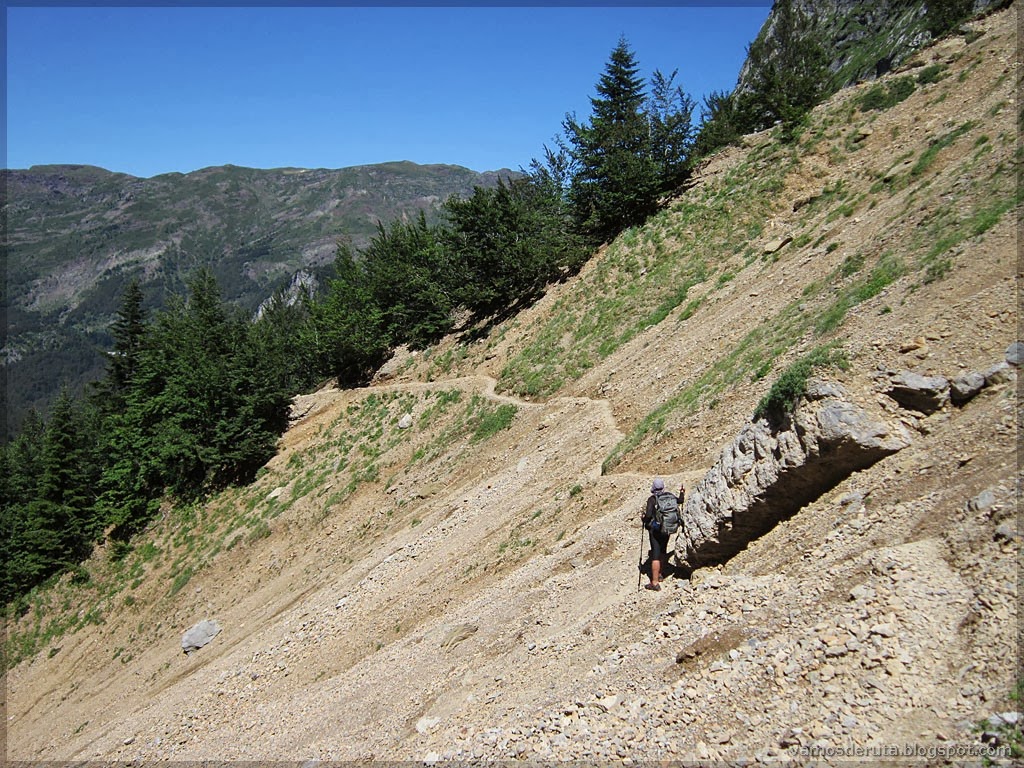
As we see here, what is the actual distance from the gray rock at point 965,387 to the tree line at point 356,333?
26847mm

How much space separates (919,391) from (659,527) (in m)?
4.56

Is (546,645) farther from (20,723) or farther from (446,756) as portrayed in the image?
(20,723)

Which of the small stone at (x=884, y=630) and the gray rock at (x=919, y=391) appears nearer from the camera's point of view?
the small stone at (x=884, y=630)

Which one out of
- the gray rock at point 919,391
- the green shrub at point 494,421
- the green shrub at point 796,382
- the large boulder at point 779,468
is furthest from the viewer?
the green shrub at point 494,421

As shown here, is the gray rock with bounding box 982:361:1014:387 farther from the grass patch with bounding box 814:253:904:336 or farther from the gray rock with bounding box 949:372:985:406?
the grass patch with bounding box 814:253:904:336

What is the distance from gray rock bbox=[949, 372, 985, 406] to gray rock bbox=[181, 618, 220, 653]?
23.2m

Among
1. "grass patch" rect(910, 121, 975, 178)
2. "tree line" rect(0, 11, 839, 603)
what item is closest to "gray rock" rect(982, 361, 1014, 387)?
"grass patch" rect(910, 121, 975, 178)

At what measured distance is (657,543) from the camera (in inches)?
434

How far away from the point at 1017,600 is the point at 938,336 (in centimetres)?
509

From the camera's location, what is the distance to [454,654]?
12195mm

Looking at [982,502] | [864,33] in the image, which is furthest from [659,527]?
[864,33]

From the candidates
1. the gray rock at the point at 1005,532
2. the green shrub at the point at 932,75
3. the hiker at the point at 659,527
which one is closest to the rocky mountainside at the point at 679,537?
the gray rock at the point at 1005,532

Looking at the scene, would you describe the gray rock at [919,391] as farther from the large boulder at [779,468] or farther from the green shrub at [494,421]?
the green shrub at [494,421]

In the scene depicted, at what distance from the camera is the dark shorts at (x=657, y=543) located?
10969 millimetres
